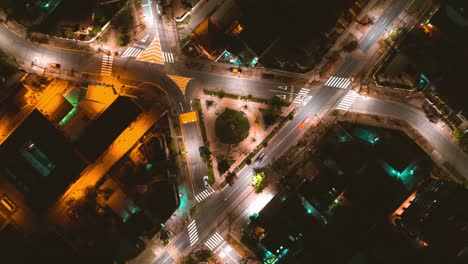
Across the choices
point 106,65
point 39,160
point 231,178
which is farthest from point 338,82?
point 39,160

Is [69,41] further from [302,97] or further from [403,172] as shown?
[403,172]

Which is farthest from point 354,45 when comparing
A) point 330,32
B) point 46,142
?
point 46,142

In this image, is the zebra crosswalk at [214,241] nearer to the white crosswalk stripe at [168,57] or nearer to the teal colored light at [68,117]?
the white crosswalk stripe at [168,57]

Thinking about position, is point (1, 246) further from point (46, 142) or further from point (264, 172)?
point (264, 172)

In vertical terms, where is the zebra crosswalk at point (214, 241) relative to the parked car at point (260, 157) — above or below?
below

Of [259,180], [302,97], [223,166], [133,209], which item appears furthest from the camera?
[302,97]

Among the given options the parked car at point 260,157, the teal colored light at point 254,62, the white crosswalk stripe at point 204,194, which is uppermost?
the teal colored light at point 254,62

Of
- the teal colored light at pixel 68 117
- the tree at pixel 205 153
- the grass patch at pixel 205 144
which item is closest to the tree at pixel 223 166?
the grass patch at pixel 205 144
